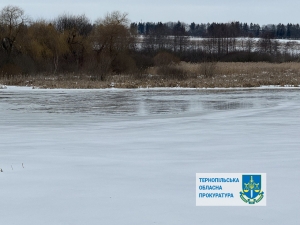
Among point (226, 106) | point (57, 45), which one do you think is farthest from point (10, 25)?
point (226, 106)

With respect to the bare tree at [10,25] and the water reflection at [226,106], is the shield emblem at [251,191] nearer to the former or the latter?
the water reflection at [226,106]

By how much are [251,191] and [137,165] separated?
2.38m

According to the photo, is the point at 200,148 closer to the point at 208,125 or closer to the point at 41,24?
the point at 208,125

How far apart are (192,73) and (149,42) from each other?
6313cm

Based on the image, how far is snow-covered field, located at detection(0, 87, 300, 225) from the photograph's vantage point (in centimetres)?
498

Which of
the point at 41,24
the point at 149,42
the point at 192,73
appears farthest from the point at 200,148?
the point at 149,42

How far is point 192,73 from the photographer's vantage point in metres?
42.0

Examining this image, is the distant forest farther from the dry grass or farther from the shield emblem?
the shield emblem

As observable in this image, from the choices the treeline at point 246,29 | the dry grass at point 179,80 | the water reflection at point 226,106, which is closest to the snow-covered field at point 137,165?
the water reflection at point 226,106

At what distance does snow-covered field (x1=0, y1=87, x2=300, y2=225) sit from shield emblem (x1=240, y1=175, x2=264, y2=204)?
130 millimetres

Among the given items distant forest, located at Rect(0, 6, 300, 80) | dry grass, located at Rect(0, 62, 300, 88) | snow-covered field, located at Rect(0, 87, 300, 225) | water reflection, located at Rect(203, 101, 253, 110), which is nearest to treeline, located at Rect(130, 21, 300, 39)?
distant forest, located at Rect(0, 6, 300, 80)

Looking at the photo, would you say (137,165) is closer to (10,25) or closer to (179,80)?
(179,80)

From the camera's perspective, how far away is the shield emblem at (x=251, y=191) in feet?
17.3

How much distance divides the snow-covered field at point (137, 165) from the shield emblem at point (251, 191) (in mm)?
130
